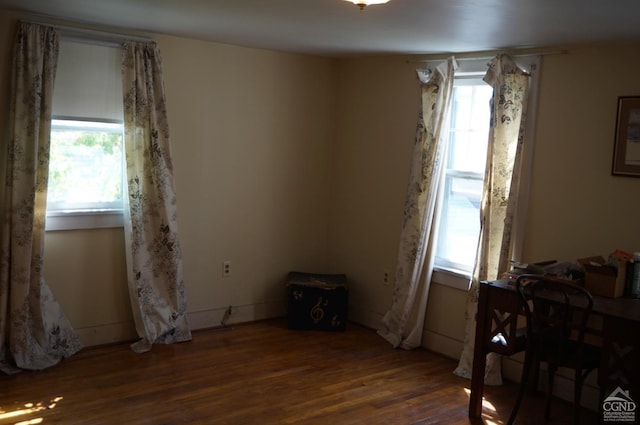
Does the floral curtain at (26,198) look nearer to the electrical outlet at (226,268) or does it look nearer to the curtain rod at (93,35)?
the curtain rod at (93,35)

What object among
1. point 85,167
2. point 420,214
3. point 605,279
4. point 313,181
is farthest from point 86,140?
point 605,279

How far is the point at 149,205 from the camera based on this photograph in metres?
4.46

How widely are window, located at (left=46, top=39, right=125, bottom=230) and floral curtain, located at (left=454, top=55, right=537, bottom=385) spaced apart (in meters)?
2.54

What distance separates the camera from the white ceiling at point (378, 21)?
114 inches

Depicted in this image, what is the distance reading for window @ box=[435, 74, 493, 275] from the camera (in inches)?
177

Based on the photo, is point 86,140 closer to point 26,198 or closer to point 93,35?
point 26,198

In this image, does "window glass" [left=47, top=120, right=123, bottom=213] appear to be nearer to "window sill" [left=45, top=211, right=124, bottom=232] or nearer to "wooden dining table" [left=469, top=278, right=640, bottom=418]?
"window sill" [left=45, top=211, right=124, bottom=232]

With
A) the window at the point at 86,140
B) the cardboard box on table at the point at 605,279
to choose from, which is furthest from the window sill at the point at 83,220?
the cardboard box on table at the point at 605,279

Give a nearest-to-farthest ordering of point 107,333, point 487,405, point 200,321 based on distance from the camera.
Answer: point 487,405
point 107,333
point 200,321

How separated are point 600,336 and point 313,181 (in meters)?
2.95

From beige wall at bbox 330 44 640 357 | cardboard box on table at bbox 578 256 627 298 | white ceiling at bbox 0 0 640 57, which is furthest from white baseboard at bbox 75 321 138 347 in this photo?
cardboard box on table at bbox 578 256 627 298

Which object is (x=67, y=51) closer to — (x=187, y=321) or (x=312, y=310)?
(x=187, y=321)

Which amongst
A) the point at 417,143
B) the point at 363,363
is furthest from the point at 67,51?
the point at 363,363

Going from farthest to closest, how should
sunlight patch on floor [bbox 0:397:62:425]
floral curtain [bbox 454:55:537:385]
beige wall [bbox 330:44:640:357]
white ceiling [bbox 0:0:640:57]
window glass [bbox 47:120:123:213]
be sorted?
window glass [bbox 47:120:123:213] < floral curtain [bbox 454:55:537:385] < beige wall [bbox 330:44:640:357] < sunlight patch on floor [bbox 0:397:62:425] < white ceiling [bbox 0:0:640:57]
